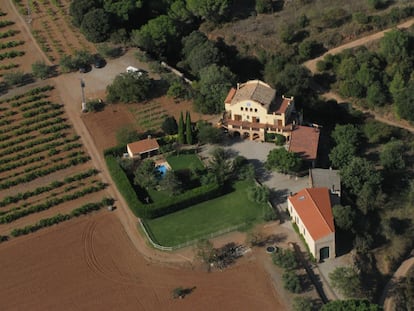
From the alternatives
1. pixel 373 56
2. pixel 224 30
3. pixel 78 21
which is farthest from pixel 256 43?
pixel 78 21

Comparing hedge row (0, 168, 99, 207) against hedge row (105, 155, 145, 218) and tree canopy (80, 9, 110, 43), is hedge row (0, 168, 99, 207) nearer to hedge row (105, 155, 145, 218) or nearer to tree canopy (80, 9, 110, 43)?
hedge row (105, 155, 145, 218)

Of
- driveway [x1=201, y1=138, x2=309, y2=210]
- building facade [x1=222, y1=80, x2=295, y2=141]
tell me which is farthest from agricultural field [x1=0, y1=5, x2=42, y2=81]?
driveway [x1=201, y1=138, x2=309, y2=210]

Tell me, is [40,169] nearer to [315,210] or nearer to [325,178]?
[315,210]

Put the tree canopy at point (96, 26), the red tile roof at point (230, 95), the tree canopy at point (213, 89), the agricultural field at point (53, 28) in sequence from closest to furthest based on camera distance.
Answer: the red tile roof at point (230, 95), the tree canopy at point (213, 89), the agricultural field at point (53, 28), the tree canopy at point (96, 26)

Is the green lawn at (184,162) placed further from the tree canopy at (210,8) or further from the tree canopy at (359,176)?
the tree canopy at (210,8)

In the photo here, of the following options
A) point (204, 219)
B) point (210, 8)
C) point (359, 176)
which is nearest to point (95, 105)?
point (204, 219)

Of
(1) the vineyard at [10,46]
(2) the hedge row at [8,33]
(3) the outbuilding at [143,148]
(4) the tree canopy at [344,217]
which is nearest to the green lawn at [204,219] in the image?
(4) the tree canopy at [344,217]

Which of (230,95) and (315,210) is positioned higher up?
(230,95)
